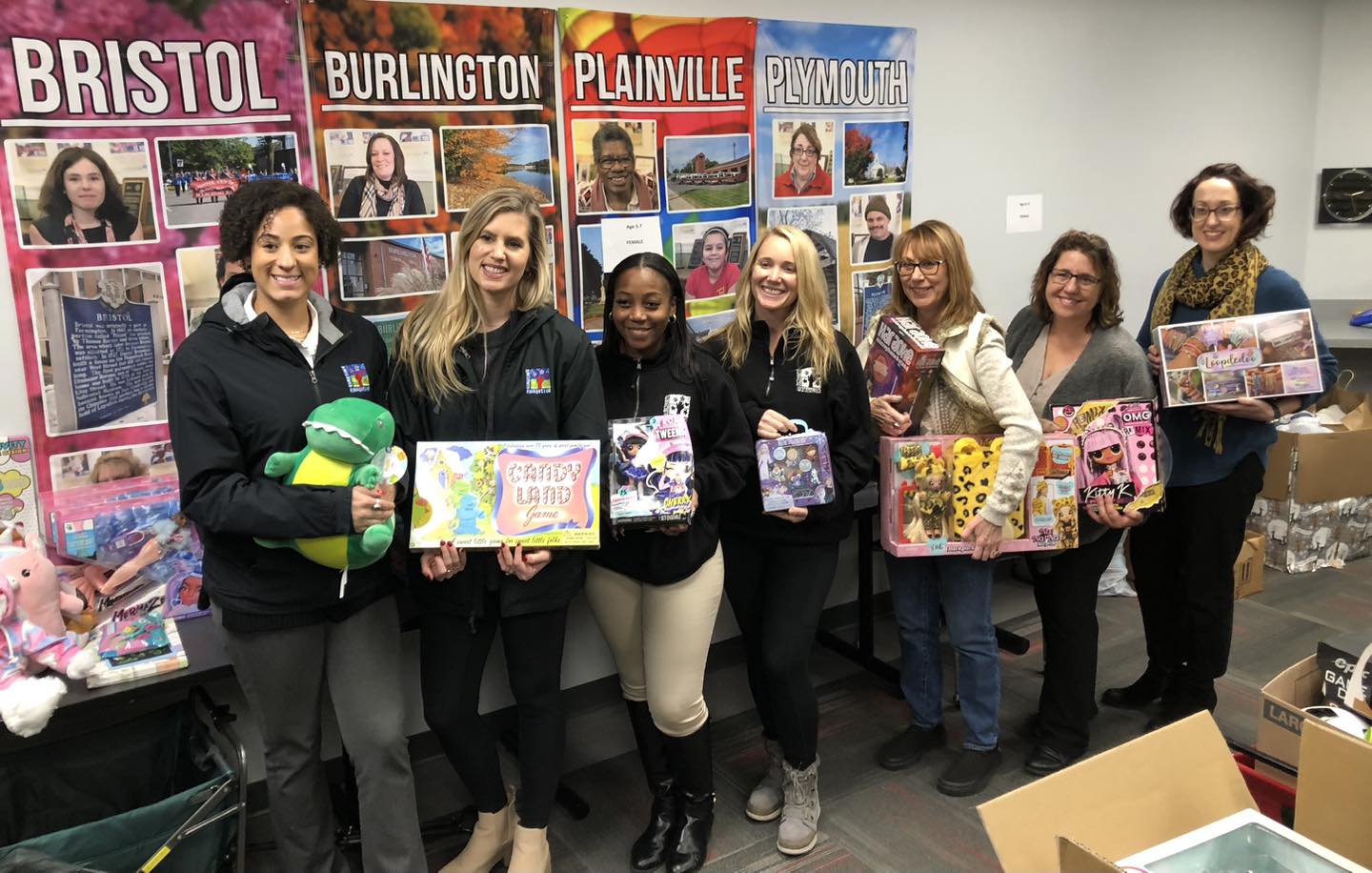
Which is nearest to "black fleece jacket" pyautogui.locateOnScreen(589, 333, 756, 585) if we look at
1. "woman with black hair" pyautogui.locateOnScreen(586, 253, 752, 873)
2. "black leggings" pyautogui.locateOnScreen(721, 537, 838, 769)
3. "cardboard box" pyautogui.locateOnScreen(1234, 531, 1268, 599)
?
"woman with black hair" pyautogui.locateOnScreen(586, 253, 752, 873)

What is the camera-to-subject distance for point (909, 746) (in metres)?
2.87

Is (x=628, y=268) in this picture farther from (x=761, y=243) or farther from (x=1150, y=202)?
(x=1150, y=202)

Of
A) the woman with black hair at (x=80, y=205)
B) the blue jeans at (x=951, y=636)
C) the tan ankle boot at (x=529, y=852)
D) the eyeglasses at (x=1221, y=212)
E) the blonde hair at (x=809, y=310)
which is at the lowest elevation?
the tan ankle boot at (x=529, y=852)

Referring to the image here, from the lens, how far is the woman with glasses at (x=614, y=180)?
2.88 meters

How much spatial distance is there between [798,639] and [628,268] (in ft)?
3.39

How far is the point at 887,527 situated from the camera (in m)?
2.62

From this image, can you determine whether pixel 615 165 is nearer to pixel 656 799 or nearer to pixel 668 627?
pixel 668 627

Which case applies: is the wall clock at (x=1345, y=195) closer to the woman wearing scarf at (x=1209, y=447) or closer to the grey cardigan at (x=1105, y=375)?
the woman wearing scarf at (x=1209, y=447)

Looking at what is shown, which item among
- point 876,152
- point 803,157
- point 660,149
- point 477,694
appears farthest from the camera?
point 876,152

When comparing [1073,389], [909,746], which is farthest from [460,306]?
[909,746]

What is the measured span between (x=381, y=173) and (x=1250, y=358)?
2450 millimetres

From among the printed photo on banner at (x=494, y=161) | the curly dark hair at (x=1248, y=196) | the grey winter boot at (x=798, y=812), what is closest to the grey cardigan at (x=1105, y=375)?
the curly dark hair at (x=1248, y=196)

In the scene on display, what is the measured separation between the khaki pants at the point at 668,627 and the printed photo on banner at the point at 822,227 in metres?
1.41

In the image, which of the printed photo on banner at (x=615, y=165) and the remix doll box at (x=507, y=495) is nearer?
the remix doll box at (x=507, y=495)
